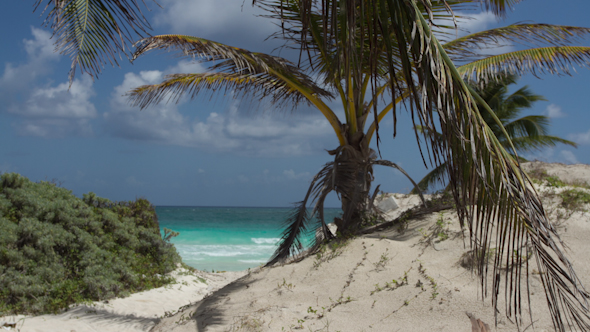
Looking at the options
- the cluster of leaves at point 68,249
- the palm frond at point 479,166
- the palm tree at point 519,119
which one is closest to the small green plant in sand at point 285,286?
the palm frond at point 479,166

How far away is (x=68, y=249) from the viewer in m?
6.95

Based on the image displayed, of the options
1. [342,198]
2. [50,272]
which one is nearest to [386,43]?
[342,198]

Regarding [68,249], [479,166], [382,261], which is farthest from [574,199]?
[68,249]

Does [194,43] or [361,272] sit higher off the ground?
[194,43]

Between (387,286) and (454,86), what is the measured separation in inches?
107

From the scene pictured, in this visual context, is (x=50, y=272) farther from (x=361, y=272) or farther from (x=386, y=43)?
(x=386, y=43)

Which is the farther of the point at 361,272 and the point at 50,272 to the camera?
the point at 50,272

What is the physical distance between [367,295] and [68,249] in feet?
18.0

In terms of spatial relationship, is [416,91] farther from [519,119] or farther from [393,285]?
[519,119]

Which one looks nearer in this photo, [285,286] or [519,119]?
[285,286]

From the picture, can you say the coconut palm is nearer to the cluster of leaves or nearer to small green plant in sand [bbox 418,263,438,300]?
small green plant in sand [bbox 418,263,438,300]

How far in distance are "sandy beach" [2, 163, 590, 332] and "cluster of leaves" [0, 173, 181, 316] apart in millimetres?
441

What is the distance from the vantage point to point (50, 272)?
6.22 metres

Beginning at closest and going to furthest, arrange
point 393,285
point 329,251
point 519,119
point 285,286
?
point 393,285, point 285,286, point 329,251, point 519,119
